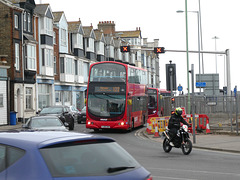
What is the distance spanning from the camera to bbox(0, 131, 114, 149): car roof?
5.16m

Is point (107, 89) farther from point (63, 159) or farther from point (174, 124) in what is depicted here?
point (63, 159)

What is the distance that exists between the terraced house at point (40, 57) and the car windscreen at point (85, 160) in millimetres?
30261

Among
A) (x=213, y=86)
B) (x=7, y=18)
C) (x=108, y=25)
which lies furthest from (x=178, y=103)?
(x=108, y=25)

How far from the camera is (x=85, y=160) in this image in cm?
511

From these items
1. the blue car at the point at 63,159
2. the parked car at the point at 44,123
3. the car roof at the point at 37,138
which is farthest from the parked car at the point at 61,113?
the blue car at the point at 63,159

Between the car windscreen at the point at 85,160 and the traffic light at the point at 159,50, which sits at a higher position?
the traffic light at the point at 159,50

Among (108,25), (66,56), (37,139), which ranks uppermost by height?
(108,25)

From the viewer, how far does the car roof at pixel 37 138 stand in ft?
16.9

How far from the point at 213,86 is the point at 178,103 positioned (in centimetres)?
303

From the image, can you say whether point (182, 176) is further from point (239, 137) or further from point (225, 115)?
point (225, 115)

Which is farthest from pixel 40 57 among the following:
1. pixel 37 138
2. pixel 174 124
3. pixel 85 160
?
pixel 85 160

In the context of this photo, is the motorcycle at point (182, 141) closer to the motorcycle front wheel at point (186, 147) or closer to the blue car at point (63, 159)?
the motorcycle front wheel at point (186, 147)

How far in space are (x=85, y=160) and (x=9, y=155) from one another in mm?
828

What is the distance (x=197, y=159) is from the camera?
1583 cm
